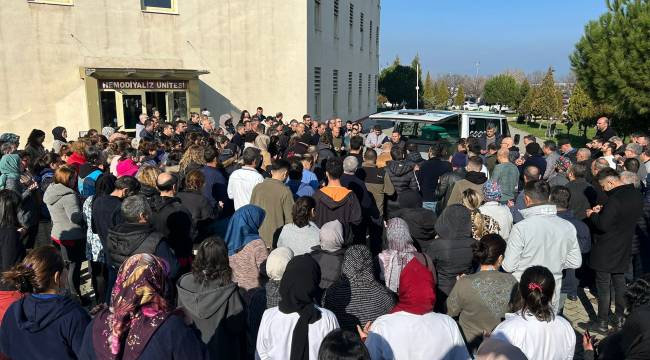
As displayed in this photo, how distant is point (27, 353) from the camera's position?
295 cm

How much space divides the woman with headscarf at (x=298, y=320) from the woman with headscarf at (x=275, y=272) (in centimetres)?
33

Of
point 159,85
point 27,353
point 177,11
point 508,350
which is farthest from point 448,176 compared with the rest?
point 177,11

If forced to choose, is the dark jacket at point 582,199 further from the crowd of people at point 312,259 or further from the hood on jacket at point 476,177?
the hood on jacket at point 476,177

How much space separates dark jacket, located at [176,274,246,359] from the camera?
11.8ft

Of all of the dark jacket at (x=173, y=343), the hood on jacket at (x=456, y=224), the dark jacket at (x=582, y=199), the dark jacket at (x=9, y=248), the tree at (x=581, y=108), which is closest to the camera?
the dark jacket at (x=173, y=343)

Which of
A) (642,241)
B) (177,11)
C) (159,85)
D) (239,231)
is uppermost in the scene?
(177,11)

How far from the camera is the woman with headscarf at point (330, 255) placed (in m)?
3.99

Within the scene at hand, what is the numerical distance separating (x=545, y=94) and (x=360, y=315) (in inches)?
1284

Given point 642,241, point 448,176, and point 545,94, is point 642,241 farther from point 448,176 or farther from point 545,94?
point 545,94

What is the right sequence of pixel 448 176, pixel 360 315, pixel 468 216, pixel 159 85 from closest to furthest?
pixel 360 315, pixel 468 216, pixel 448 176, pixel 159 85

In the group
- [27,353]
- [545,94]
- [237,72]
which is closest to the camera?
[27,353]

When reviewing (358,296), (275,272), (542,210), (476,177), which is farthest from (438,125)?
(275,272)

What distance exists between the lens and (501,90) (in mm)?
53031

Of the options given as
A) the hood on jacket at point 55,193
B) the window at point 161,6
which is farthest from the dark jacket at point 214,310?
the window at point 161,6
